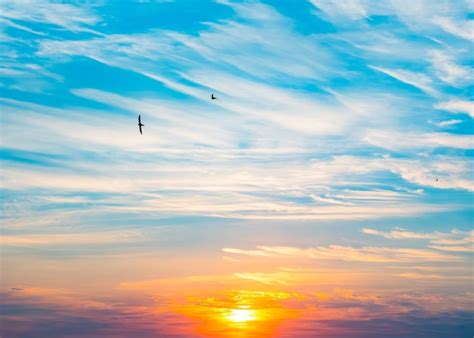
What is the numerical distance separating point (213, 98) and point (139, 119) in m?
54.3

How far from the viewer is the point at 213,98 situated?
607ft

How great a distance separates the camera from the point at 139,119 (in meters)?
198

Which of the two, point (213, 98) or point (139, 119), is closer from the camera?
point (213, 98)
